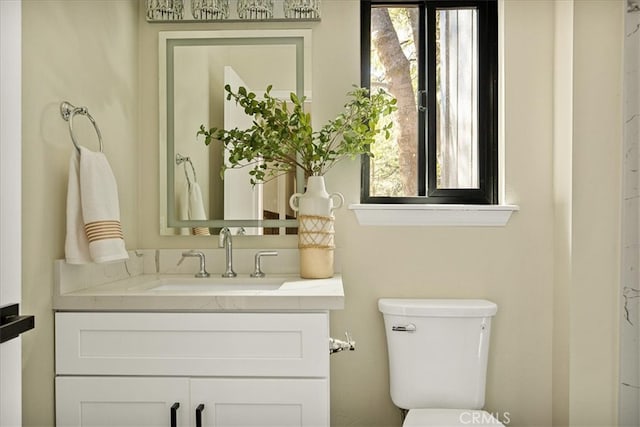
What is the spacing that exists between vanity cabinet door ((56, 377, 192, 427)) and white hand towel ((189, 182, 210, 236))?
0.75m

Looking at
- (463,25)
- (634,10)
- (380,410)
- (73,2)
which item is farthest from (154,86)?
(634,10)

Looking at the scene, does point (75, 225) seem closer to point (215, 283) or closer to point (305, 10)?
point (215, 283)

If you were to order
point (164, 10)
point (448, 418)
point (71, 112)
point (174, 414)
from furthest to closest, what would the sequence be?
point (164, 10)
point (448, 418)
point (71, 112)
point (174, 414)

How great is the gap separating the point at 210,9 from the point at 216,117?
0.44 m

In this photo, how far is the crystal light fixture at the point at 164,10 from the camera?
2.12m

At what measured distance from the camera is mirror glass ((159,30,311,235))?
2.11 meters

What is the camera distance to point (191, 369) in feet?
4.92

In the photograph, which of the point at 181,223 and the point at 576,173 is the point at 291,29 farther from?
the point at 576,173

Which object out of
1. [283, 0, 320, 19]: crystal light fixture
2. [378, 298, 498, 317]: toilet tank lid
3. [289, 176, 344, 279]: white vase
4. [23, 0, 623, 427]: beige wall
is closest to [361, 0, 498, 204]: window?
[23, 0, 623, 427]: beige wall

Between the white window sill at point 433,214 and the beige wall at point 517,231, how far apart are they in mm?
33

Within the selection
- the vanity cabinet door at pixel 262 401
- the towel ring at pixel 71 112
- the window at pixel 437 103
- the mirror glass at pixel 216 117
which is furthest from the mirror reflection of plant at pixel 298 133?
the vanity cabinet door at pixel 262 401

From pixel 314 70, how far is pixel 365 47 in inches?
10.0

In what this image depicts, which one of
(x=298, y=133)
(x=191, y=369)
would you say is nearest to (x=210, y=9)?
(x=298, y=133)

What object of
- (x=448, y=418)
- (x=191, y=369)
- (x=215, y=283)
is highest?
(x=215, y=283)
